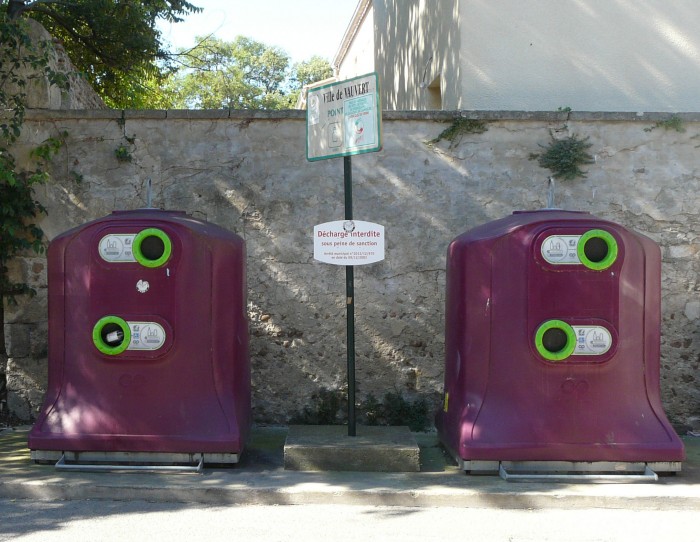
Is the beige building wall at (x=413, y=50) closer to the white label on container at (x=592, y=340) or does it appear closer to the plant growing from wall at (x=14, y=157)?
the white label on container at (x=592, y=340)

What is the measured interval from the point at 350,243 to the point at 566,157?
2.09 m

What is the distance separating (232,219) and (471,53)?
283cm

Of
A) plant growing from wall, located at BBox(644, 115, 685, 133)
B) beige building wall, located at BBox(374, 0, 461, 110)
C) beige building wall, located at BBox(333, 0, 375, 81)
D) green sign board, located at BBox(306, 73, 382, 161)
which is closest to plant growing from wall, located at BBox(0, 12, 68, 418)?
green sign board, located at BBox(306, 73, 382, 161)

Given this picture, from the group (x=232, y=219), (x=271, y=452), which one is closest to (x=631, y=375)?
(x=271, y=452)

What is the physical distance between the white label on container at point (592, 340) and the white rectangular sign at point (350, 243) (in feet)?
4.21

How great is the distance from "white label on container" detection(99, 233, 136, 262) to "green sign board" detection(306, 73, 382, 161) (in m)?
1.26

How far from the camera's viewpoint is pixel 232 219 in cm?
596

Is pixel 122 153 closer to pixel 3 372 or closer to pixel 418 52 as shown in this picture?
pixel 3 372

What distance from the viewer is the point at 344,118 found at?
15.8 feet

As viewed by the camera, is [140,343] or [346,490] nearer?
[346,490]

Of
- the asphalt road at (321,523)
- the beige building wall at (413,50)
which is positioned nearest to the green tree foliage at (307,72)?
the beige building wall at (413,50)

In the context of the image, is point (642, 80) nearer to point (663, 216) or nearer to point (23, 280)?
point (663, 216)

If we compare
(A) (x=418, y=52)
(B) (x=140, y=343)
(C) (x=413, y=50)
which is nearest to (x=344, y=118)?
(B) (x=140, y=343)

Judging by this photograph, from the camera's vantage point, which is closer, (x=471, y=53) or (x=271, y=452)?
(x=271, y=452)
